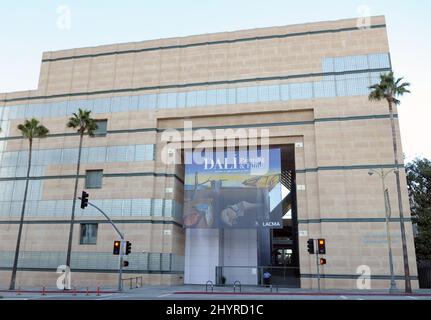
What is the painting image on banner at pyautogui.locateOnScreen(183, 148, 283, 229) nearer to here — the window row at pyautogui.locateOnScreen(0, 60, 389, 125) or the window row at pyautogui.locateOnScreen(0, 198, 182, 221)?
the window row at pyautogui.locateOnScreen(0, 198, 182, 221)

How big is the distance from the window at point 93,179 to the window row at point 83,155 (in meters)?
1.39

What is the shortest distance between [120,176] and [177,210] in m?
8.11

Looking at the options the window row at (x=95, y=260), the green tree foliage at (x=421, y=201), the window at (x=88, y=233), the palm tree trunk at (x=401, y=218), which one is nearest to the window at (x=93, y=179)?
the window at (x=88, y=233)

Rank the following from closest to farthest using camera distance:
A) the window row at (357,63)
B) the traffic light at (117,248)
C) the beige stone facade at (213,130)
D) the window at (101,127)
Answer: the traffic light at (117,248)
the beige stone facade at (213,130)
the window row at (357,63)
the window at (101,127)

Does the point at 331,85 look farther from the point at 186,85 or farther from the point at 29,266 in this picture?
the point at 29,266

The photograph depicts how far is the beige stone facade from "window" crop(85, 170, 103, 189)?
24.8 inches

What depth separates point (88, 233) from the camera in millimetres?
42719

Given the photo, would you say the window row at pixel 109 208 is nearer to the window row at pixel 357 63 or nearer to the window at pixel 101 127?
the window at pixel 101 127

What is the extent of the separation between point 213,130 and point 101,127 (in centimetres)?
1492

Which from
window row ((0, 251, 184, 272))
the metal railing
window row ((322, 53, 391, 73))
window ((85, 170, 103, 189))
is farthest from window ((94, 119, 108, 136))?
window row ((322, 53, 391, 73))

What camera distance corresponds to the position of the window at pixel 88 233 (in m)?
42.5

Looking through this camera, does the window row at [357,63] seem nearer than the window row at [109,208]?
Yes

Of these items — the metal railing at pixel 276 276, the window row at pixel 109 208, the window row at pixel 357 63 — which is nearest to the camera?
the metal railing at pixel 276 276

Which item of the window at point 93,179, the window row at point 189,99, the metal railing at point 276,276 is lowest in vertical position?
the metal railing at point 276,276
